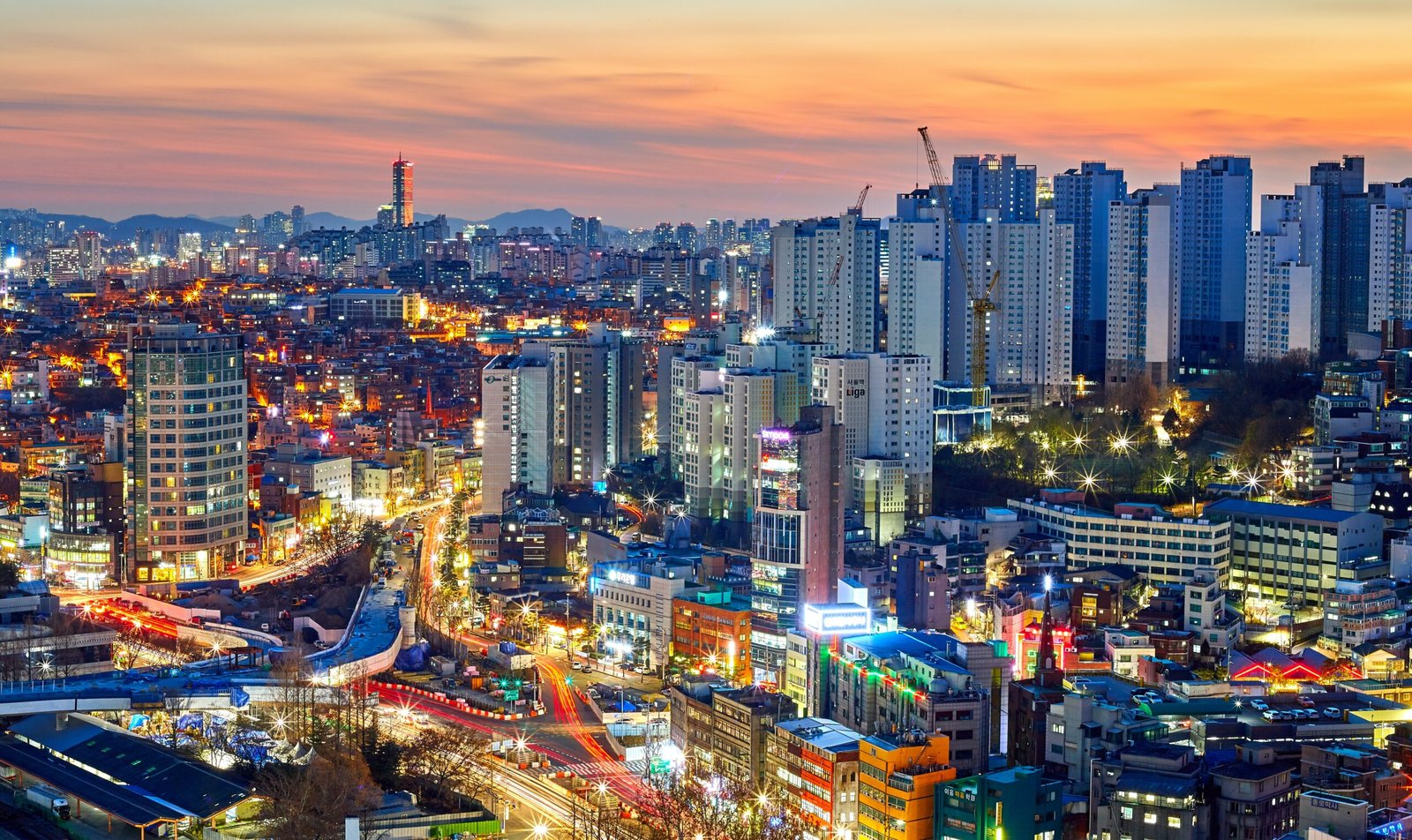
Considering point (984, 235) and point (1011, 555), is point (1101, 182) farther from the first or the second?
point (1011, 555)

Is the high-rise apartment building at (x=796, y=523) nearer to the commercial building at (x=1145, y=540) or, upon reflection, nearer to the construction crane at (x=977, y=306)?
the commercial building at (x=1145, y=540)

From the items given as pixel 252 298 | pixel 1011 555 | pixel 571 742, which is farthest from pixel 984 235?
pixel 252 298

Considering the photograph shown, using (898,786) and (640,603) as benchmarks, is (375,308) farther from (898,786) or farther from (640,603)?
(898,786)

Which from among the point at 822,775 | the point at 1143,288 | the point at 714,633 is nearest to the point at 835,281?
the point at 1143,288

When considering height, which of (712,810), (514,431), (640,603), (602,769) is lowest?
(602,769)

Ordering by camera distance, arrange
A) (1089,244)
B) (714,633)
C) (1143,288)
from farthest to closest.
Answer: (1089,244) < (1143,288) < (714,633)

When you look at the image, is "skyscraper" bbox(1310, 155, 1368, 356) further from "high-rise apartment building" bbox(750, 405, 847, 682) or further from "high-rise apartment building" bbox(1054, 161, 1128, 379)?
"high-rise apartment building" bbox(750, 405, 847, 682)
